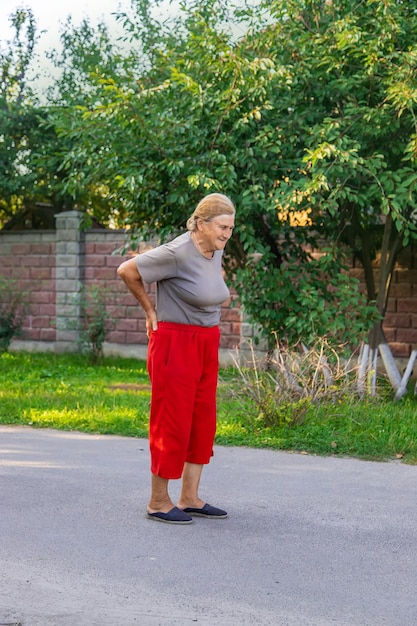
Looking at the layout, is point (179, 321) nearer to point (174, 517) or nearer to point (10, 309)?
point (174, 517)

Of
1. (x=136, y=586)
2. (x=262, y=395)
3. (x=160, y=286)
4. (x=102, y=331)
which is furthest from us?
(x=102, y=331)

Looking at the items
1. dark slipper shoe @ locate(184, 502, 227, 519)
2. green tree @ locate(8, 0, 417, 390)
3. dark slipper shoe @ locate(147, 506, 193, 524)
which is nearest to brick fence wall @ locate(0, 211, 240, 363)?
green tree @ locate(8, 0, 417, 390)

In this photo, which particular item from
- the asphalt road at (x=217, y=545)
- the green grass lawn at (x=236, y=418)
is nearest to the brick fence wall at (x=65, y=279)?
the green grass lawn at (x=236, y=418)

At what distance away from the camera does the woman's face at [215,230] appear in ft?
17.3

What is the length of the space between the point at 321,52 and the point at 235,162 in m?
1.30

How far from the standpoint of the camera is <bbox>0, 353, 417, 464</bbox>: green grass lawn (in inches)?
298

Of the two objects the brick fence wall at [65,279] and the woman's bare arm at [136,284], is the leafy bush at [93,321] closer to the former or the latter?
the brick fence wall at [65,279]

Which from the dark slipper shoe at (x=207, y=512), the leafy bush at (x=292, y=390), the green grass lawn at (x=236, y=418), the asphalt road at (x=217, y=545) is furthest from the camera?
the leafy bush at (x=292, y=390)

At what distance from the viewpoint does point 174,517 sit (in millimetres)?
5449

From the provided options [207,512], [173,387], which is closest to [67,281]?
[207,512]

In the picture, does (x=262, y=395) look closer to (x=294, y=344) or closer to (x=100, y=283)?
(x=294, y=344)

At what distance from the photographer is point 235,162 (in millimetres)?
9266

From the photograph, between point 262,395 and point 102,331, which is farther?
point 102,331

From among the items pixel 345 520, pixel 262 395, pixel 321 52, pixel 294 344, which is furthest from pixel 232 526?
pixel 321 52
